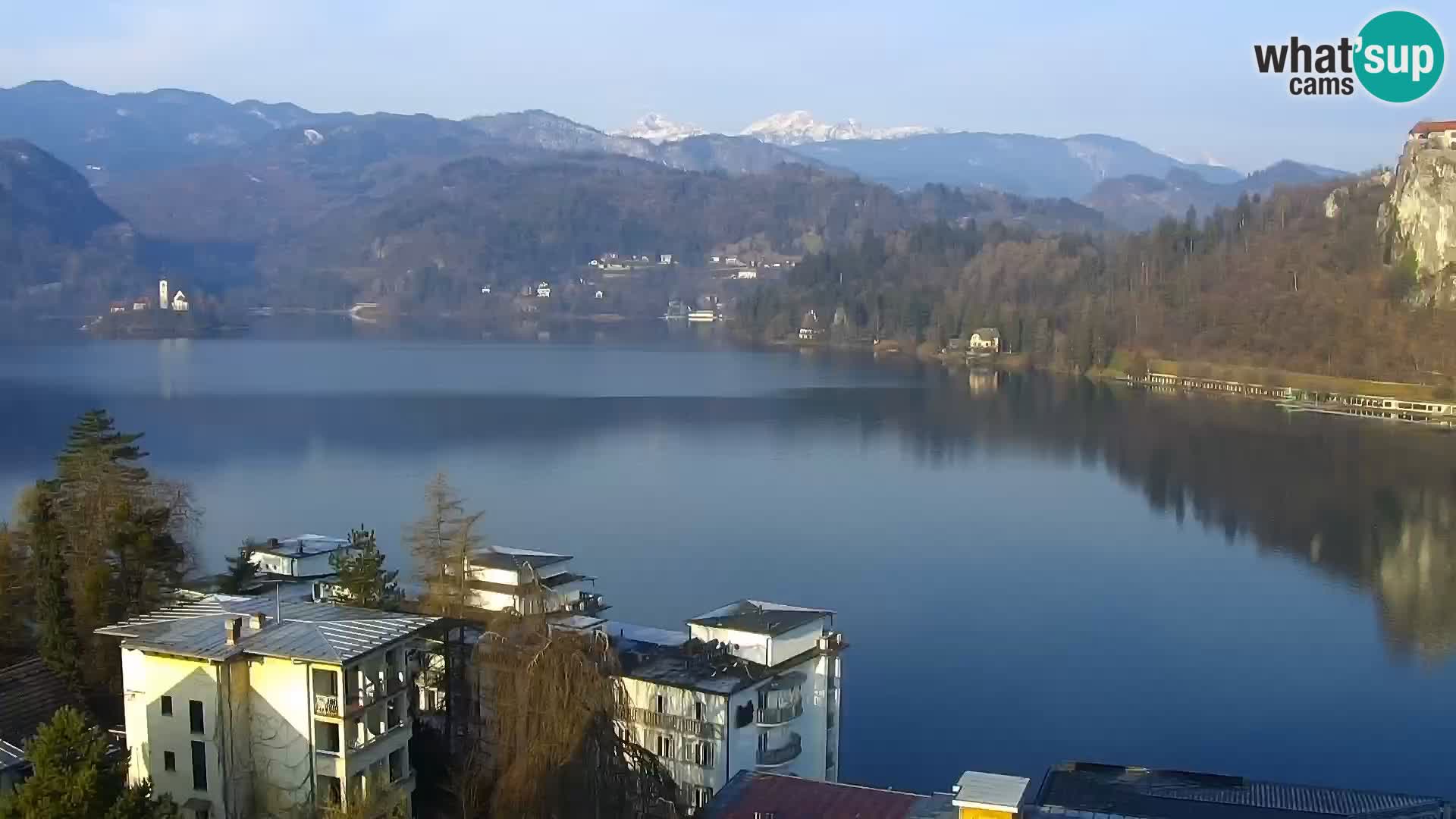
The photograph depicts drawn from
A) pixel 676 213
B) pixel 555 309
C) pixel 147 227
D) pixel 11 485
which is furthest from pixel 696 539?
pixel 147 227

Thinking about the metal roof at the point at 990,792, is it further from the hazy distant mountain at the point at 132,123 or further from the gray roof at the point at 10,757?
the hazy distant mountain at the point at 132,123

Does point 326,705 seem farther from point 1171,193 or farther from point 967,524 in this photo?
point 1171,193

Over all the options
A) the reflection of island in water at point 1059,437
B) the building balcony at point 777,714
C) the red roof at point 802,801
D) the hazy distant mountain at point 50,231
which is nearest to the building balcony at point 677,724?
the building balcony at point 777,714

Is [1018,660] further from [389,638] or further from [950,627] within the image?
[389,638]

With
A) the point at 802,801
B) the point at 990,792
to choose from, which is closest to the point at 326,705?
the point at 802,801

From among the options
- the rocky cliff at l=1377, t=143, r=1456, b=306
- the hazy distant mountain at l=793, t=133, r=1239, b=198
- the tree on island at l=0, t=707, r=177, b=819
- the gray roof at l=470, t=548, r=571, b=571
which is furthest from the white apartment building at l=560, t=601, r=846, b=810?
the hazy distant mountain at l=793, t=133, r=1239, b=198

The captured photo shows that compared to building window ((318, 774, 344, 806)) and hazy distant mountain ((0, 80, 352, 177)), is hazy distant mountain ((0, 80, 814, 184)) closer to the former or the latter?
hazy distant mountain ((0, 80, 352, 177))
